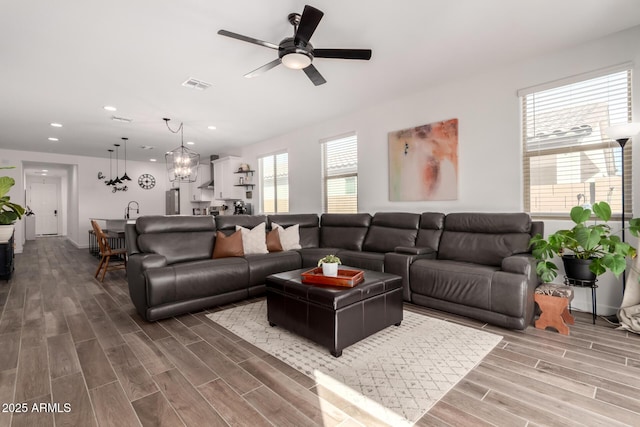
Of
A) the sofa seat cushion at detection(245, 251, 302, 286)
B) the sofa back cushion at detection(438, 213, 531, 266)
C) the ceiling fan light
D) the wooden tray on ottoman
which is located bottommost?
the sofa seat cushion at detection(245, 251, 302, 286)

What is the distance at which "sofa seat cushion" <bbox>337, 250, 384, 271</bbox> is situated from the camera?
3.63m

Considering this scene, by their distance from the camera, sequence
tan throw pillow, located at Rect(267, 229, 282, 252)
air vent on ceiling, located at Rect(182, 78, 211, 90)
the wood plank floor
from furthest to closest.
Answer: tan throw pillow, located at Rect(267, 229, 282, 252)
air vent on ceiling, located at Rect(182, 78, 211, 90)
the wood plank floor

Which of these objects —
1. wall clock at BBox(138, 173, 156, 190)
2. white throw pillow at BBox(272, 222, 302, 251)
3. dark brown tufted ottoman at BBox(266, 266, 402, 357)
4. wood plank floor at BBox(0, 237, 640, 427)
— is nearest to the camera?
wood plank floor at BBox(0, 237, 640, 427)

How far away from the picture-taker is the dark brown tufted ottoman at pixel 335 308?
2201mm

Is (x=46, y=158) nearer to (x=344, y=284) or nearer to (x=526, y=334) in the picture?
(x=344, y=284)

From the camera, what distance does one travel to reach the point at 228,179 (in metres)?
7.67

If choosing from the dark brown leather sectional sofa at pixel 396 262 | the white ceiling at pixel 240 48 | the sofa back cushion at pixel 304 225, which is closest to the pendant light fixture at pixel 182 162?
the white ceiling at pixel 240 48

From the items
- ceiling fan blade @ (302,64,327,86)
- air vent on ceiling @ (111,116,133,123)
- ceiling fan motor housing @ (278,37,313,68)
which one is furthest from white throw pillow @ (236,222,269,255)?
air vent on ceiling @ (111,116,133,123)

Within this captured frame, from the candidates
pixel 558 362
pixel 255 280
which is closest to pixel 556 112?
pixel 558 362

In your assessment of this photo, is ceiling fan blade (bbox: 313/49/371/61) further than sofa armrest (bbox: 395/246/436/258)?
No

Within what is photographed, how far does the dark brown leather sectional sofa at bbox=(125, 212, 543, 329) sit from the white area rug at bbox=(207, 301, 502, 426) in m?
0.35

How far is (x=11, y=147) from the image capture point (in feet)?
24.1

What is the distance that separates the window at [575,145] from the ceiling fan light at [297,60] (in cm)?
256

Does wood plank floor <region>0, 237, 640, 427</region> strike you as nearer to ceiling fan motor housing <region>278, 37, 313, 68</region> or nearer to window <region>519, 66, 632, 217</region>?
window <region>519, 66, 632, 217</region>
